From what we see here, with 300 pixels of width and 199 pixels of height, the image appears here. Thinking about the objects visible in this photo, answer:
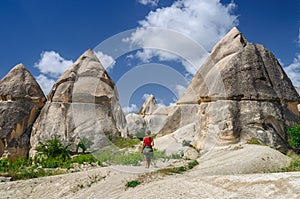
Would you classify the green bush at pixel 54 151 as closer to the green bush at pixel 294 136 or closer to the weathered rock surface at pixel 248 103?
the weathered rock surface at pixel 248 103

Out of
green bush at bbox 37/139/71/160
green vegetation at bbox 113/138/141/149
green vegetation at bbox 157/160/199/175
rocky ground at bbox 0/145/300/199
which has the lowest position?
rocky ground at bbox 0/145/300/199

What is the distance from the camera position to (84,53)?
68.6ft

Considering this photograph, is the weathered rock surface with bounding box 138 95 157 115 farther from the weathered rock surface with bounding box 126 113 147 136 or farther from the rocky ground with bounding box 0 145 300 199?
the rocky ground with bounding box 0 145 300 199

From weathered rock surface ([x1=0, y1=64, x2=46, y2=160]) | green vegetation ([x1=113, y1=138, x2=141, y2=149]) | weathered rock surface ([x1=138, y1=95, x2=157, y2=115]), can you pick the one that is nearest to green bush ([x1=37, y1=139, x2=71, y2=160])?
weathered rock surface ([x1=0, y1=64, x2=46, y2=160])

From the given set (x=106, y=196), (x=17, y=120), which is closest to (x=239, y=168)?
(x=106, y=196)

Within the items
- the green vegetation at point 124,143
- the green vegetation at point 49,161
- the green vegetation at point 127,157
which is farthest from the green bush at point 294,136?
the green vegetation at point 124,143

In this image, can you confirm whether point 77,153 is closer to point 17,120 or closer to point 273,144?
point 17,120

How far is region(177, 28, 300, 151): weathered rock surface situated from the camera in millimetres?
12008

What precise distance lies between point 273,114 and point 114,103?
10.1 m

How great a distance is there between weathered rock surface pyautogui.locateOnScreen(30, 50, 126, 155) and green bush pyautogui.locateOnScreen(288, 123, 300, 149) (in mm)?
9493

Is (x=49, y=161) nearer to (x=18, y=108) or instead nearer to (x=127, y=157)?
(x=127, y=157)

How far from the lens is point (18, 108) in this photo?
18.0 metres

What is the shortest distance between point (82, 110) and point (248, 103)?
9.93 m

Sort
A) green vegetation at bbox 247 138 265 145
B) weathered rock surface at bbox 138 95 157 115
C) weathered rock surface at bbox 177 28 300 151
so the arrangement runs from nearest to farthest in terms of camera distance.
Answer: green vegetation at bbox 247 138 265 145 < weathered rock surface at bbox 177 28 300 151 < weathered rock surface at bbox 138 95 157 115
